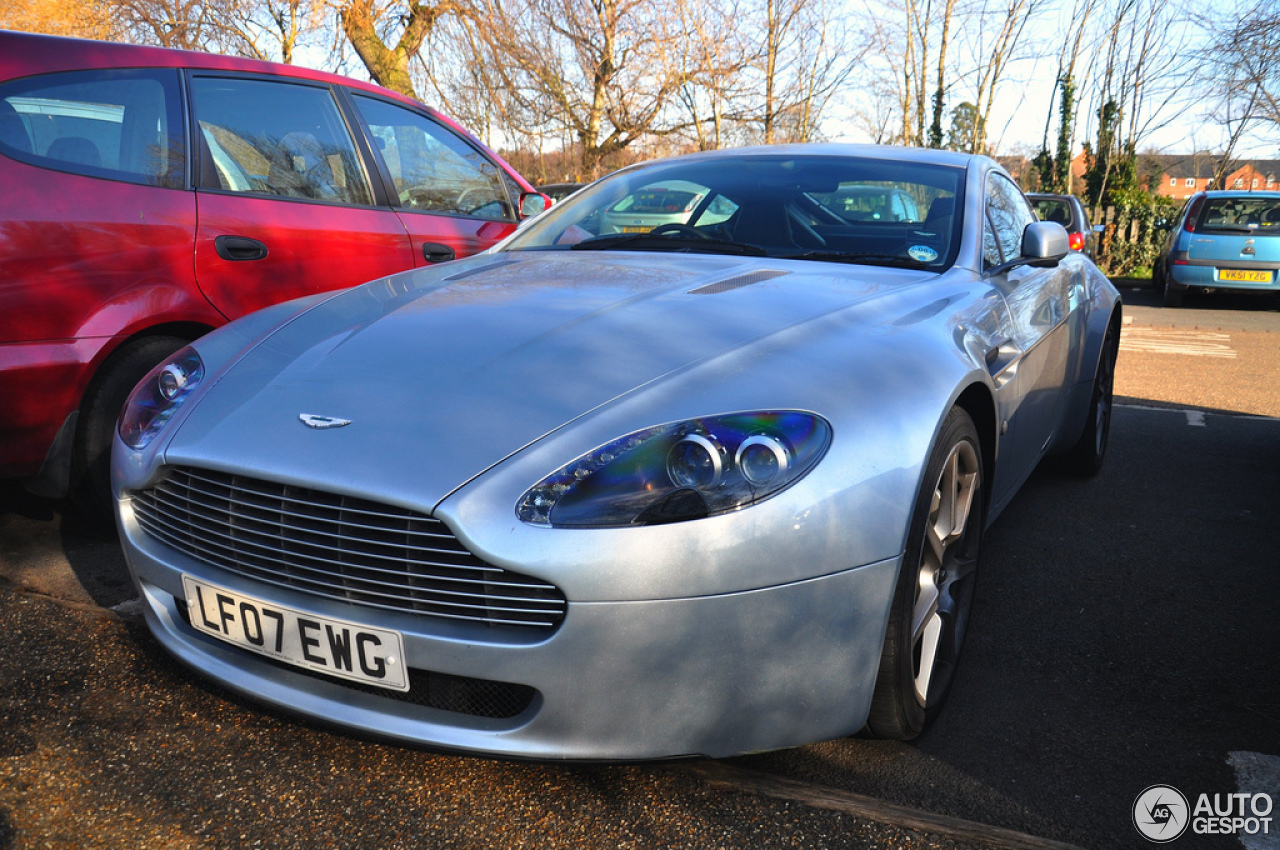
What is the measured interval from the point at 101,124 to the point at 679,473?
2585mm

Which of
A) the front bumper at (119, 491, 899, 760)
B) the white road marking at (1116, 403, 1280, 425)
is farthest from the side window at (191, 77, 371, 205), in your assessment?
the white road marking at (1116, 403, 1280, 425)

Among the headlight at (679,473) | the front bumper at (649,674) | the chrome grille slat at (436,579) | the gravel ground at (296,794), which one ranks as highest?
the headlight at (679,473)

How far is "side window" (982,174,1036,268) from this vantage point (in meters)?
3.07

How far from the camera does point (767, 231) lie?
3025 millimetres

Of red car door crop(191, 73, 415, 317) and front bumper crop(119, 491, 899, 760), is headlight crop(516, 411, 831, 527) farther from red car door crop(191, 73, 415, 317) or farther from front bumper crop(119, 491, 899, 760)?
red car door crop(191, 73, 415, 317)

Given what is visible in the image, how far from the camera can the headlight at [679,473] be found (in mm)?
1624

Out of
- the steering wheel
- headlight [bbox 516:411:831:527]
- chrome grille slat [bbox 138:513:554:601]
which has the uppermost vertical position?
the steering wheel

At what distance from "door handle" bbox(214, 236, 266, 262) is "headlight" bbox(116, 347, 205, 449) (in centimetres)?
112

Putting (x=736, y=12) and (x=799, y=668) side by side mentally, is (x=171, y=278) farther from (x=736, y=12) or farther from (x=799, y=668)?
(x=736, y=12)

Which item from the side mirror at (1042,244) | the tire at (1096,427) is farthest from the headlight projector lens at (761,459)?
the tire at (1096,427)

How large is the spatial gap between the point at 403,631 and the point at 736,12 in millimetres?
20706

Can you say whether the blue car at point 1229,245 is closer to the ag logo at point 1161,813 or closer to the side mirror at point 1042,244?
the side mirror at point 1042,244

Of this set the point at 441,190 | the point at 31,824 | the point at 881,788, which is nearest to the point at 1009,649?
the point at 881,788

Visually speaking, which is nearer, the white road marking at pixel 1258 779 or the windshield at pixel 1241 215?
the white road marking at pixel 1258 779
